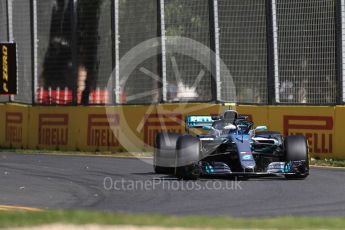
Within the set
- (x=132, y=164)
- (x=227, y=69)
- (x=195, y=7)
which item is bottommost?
(x=132, y=164)

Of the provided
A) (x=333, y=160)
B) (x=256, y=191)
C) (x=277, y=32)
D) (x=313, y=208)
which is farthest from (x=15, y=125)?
(x=313, y=208)

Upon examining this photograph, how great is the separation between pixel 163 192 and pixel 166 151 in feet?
7.73

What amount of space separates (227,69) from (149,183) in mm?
7254

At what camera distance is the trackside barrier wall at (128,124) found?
18.1 meters

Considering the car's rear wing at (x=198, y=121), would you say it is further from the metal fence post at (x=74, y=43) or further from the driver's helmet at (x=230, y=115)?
the metal fence post at (x=74, y=43)

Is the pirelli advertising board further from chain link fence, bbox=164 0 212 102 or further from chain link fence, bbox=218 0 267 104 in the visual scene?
chain link fence, bbox=218 0 267 104

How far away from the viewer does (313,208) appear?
10688 millimetres

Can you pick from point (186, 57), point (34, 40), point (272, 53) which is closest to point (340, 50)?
point (272, 53)

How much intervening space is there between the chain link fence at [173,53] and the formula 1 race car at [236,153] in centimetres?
433

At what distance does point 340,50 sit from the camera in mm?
18219

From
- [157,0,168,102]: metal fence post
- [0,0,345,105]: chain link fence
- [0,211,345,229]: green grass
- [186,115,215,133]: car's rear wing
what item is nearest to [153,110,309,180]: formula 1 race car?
[186,115,215,133]: car's rear wing

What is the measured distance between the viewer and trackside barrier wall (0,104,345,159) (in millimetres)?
18094

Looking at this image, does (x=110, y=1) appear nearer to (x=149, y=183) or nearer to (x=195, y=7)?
(x=195, y=7)

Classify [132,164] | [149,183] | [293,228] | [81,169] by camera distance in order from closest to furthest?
[293,228] → [149,183] → [81,169] → [132,164]
